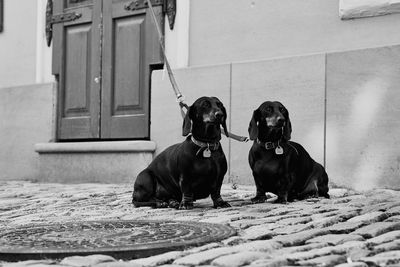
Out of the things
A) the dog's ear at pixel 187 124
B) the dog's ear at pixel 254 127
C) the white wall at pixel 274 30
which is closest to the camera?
the dog's ear at pixel 187 124

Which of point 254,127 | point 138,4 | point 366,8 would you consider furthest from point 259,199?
point 138,4

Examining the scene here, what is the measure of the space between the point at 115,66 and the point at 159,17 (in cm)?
80

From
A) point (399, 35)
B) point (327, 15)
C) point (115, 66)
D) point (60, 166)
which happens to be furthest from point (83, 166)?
point (399, 35)

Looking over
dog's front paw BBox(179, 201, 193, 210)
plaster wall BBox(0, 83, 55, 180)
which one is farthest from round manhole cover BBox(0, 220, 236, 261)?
plaster wall BBox(0, 83, 55, 180)

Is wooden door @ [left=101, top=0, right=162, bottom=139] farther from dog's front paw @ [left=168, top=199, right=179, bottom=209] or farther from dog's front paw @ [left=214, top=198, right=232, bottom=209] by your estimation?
dog's front paw @ [left=214, top=198, right=232, bottom=209]

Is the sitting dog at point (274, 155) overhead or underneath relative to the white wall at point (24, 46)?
underneath

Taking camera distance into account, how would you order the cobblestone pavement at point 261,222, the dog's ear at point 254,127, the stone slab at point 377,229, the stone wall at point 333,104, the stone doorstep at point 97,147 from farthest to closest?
1. the stone doorstep at point 97,147
2. the stone wall at point 333,104
3. the dog's ear at point 254,127
4. the stone slab at point 377,229
5. the cobblestone pavement at point 261,222

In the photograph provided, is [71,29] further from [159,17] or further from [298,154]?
[298,154]

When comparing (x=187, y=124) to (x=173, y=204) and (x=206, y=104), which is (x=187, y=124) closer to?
(x=206, y=104)

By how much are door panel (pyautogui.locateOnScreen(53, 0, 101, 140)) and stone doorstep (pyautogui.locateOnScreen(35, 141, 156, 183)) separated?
0.68ft

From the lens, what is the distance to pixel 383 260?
246 cm

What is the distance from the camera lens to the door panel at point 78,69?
25.0 feet

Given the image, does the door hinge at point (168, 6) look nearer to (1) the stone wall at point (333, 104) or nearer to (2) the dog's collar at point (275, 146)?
(1) the stone wall at point (333, 104)

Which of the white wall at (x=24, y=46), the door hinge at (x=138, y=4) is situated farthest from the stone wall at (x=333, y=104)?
the white wall at (x=24, y=46)
